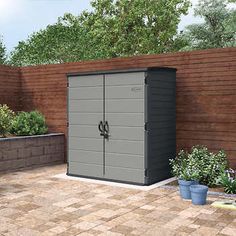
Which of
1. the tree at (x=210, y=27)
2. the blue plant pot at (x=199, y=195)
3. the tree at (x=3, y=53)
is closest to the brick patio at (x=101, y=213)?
the blue plant pot at (x=199, y=195)

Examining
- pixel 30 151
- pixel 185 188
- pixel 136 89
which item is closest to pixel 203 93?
pixel 136 89

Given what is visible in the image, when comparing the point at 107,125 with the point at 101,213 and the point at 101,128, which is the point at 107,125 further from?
the point at 101,213

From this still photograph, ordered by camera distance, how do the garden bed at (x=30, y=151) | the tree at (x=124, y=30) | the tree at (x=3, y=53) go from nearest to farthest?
the garden bed at (x=30, y=151), the tree at (x=124, y=30), the tree at (x=3, y=53)

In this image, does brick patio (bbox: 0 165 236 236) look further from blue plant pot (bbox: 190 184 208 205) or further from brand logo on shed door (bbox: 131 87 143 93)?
brand logo on shed door (bbox: 131 87 143 93)

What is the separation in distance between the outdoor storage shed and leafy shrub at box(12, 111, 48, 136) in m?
1.84

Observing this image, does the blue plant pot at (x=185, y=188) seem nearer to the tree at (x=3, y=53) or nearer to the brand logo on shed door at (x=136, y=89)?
the brand logo on shed door at (x=136, y=89)

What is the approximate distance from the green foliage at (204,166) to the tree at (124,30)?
69.2 ft

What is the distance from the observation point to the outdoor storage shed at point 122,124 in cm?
785

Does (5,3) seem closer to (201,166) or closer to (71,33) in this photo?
(71,33)

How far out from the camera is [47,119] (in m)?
11.4

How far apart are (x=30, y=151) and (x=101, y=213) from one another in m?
4.69

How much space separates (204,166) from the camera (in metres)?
7.74

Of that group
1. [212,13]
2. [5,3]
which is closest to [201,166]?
[212,13]

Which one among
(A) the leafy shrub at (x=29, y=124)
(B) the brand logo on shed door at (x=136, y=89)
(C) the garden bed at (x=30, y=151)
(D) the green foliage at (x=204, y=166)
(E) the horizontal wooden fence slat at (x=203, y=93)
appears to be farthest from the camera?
(A) the leafy shrub at (x=29, y=124)
